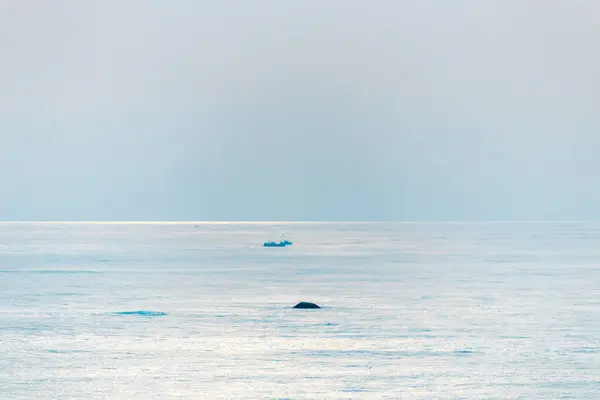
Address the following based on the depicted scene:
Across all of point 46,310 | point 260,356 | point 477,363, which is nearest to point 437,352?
point 477,363

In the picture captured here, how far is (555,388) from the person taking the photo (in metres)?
46.7

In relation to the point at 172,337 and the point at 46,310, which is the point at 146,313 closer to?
the point at 46,310

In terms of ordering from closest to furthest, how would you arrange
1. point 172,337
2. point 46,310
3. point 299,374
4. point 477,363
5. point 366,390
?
point 366,390, point 299,374, point 477,363, point 172,337, point 46,310

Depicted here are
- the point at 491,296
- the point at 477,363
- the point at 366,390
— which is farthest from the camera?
the point at 491,296

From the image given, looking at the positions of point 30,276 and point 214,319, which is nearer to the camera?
point 214,319

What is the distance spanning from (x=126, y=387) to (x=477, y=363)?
16438 mm

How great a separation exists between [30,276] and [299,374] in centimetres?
7847

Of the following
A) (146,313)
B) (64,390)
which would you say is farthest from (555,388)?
(146,313)

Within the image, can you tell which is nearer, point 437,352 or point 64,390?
point 64,390

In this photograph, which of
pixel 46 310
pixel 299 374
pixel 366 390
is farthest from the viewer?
pixel 46 310

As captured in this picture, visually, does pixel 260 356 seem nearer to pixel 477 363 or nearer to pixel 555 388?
pixel 477 363

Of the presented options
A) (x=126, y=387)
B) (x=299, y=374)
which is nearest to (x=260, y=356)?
(x=299, y=374)

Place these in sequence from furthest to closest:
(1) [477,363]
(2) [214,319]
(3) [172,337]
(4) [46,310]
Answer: (4) [46,310] → (2) [214,319] → (3) [172,337] → (1) [477,363]

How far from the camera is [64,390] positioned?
4628cm
